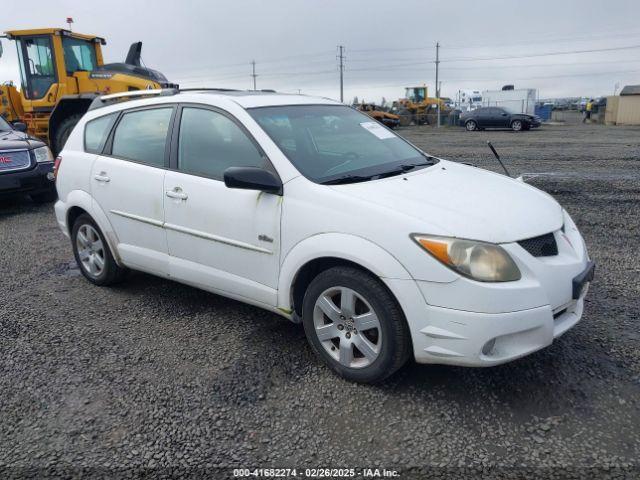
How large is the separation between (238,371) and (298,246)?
2.94 ft

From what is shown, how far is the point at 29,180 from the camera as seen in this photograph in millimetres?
8555

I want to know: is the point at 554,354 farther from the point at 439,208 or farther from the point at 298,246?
the point at 298,246

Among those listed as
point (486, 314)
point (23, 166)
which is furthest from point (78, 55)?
point (486, 314)

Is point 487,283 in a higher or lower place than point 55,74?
lower

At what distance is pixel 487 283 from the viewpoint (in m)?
2.71

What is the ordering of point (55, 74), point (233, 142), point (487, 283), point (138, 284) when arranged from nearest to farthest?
1. point (487, 283)
2. point (233, 142)
3. point (138, 284)
4. point (55, 74)

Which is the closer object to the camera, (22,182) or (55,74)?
(22,182)

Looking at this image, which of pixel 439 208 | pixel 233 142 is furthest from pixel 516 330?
pixel 233 142

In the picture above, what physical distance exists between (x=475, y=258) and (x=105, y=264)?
133 inches

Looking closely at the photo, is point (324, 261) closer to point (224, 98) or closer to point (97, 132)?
point (224, 98)

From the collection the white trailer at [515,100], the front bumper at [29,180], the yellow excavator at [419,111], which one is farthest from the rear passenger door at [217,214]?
the white trailer at [515,100]

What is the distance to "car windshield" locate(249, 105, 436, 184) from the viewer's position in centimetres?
349

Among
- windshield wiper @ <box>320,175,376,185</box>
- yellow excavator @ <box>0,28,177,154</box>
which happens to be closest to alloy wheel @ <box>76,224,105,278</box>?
windshield wiper @ <box>320,175,376,185</box>

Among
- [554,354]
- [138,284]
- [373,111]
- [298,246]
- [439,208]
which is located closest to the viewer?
[439,208]
